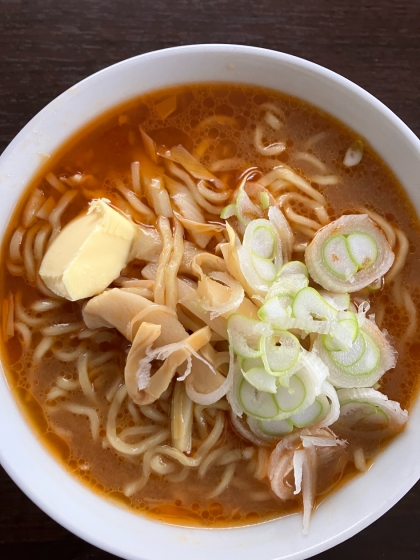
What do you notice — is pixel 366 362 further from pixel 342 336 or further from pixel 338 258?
pixel 338 258

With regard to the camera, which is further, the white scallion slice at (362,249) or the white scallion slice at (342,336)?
the white scallion slice at (362,249)

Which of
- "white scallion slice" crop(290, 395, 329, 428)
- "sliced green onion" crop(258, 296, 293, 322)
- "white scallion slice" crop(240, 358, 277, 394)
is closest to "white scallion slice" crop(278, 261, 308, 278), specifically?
"sliced green onion" crop(258, 296, 293, 322)

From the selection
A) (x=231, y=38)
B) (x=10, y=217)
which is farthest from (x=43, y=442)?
(x=231, y=38)

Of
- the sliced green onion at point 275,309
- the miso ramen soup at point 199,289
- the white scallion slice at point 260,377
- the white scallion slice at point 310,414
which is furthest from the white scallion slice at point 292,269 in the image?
the white scallion slice at point 310,414

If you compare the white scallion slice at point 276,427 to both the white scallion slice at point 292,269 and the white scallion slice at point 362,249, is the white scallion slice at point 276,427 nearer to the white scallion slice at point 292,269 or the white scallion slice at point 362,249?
the white scallion slice at point 292,269

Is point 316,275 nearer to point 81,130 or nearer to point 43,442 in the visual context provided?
point 81,130
